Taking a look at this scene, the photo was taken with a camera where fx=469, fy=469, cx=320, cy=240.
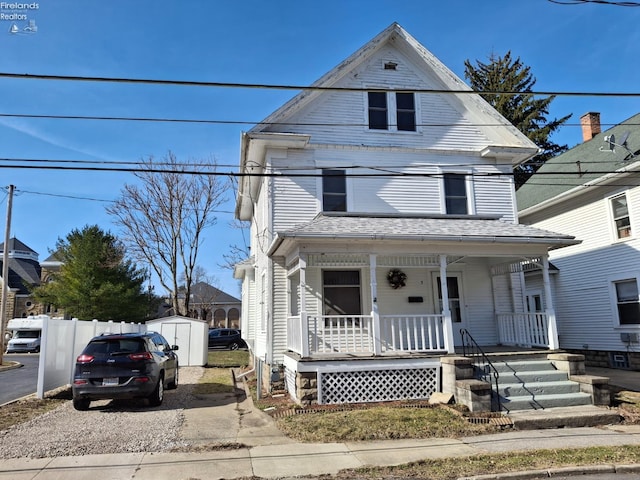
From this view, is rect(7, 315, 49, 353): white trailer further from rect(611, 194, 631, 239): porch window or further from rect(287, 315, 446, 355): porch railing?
rect(611, 194, 631, 239): porch window

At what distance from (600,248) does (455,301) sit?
6.87 meters

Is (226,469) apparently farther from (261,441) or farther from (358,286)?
(358,286)

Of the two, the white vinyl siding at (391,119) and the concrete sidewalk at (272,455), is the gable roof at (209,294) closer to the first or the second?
the white vinyl siding at (391,119)

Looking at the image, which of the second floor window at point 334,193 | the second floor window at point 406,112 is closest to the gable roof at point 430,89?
the second floor window at point 406,112

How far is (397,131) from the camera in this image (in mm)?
14234

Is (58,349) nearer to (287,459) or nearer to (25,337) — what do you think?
(287,459)

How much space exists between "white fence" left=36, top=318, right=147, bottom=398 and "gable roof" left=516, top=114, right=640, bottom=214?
14.8 meters

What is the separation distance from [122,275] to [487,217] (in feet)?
90.9

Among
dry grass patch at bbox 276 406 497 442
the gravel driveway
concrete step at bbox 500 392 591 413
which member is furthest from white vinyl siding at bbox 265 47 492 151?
the gravel driveway

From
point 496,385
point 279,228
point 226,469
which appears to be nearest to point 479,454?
point 496,385

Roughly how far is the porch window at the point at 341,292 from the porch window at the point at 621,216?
9.66 m

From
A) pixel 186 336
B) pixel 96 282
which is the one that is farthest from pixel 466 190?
pixel 96 282

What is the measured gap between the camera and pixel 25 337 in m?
31.6

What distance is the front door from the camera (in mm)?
13367
